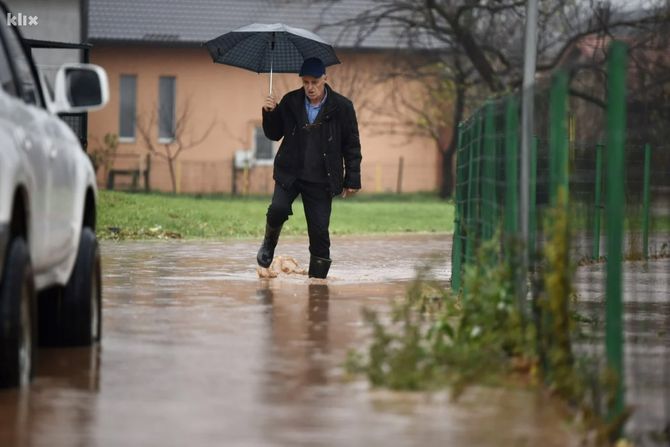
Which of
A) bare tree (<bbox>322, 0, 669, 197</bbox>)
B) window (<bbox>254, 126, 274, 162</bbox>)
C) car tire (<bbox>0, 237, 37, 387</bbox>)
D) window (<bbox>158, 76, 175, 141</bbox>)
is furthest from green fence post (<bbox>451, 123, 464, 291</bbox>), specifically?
window (<bbox>254, 126, 274, 162</bbox>)

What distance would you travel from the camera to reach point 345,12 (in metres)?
58.8

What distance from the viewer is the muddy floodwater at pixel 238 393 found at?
7512 mm

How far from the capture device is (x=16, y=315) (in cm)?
836

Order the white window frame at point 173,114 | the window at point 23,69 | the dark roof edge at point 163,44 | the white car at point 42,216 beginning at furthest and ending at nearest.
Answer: the white window frame at point 173,114 < the dark roof edge at point 163,44 < the window at point 23,69 < the white car at point 42,216

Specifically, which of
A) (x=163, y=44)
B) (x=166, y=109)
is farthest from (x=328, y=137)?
(x=166, y=109)

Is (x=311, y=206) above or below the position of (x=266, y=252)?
above

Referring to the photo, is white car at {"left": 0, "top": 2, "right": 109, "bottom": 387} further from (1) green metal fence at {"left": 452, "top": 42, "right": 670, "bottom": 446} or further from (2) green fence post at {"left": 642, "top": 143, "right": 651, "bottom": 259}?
(2) green fence post at {"left": 642, "top": 143, "right": 651, "bottom": 259}

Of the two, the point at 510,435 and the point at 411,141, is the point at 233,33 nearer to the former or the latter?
the point at 510,435

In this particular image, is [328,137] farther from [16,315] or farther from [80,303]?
[16,315]

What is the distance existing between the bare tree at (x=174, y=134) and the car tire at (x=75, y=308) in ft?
148

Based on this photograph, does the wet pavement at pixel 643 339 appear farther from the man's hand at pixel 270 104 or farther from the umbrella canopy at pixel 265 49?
the umbrella canopy at pixel 265 49

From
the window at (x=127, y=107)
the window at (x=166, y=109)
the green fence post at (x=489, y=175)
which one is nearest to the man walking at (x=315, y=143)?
the green fence post at (x=489, y=175)

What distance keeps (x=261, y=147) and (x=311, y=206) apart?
41.7 m

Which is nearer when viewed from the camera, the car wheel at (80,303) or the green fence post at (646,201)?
the car wheel at (80,303)
